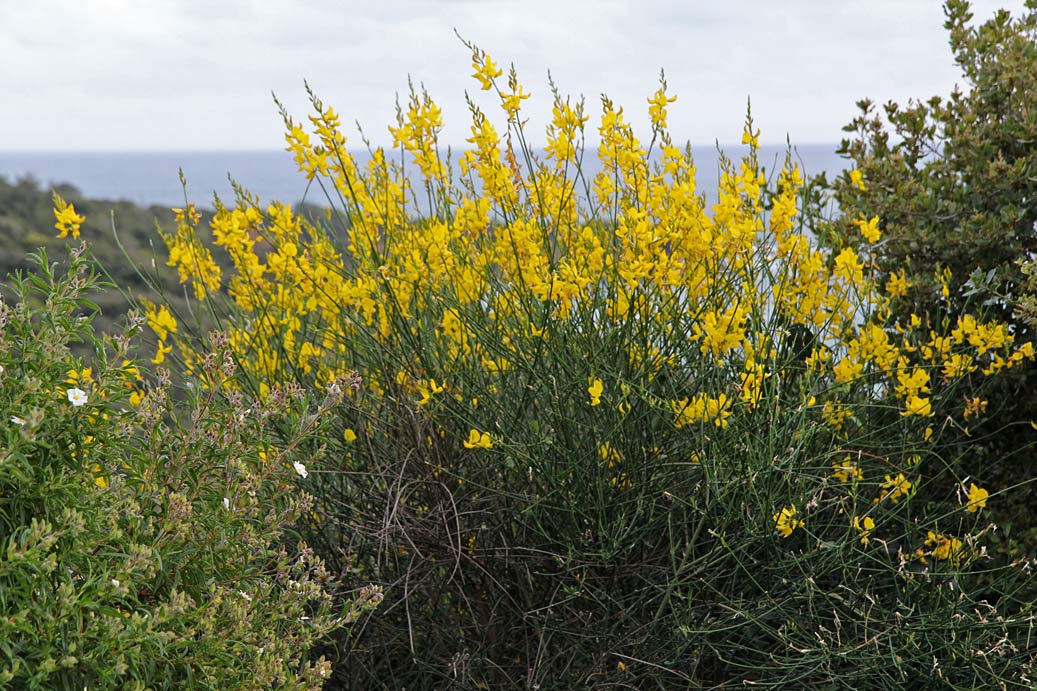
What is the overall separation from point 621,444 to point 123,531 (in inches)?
52.1

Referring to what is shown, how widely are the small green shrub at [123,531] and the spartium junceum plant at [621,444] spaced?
24.0 inches

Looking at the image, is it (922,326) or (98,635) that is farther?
(922,326)

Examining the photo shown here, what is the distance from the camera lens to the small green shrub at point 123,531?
1699 mm

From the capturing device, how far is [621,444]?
109 inches

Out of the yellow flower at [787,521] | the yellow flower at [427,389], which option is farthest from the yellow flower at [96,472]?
the yellow flower at [787,521]

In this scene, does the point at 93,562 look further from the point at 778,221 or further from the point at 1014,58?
the point at 1014,58

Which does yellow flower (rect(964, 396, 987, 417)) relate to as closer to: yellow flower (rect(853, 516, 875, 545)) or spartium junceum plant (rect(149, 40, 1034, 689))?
spartium junceum plant (rect(149, 40, 1034, 689))

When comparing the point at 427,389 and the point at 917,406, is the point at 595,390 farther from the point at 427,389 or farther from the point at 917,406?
the point at 917,406

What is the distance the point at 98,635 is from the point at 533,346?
1.40 m

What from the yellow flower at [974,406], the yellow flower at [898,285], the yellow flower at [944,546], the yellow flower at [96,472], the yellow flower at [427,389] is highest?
the yellow flower at [898,285]

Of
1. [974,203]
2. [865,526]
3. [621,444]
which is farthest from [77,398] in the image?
[974,203]

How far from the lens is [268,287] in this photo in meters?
3.49

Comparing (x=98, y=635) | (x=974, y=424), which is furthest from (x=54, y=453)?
(x=974, y=424)

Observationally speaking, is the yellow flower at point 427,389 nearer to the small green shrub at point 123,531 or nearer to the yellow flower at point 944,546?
the small green shrub at point 123,531
